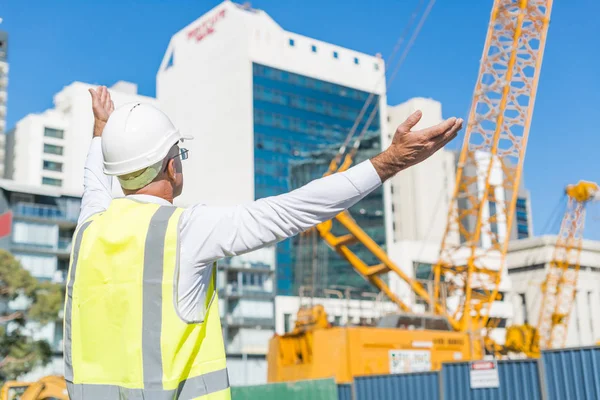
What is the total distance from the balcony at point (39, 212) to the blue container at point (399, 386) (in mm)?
38531

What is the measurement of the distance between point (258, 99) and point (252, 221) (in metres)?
77.3

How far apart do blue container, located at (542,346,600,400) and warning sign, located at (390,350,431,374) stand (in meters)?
7.79

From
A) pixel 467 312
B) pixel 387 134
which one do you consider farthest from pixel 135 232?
pixel 387 134

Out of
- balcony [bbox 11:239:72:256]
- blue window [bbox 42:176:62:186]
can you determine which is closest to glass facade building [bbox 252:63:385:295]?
blue window [bbox 42:176:62:186]

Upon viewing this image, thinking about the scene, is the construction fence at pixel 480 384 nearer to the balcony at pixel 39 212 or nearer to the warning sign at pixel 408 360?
the warning sign at pixel 408 360

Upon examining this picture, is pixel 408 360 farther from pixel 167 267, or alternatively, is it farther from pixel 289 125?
pixel 289 125

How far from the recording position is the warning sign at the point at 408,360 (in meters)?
22.1

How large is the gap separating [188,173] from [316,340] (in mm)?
58513

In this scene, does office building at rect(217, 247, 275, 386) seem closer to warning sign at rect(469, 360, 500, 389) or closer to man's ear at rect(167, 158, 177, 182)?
warning sign at rect(469, 360, 500, 389)

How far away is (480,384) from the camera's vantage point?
51.9 feet

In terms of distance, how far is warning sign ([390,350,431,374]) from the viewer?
22.1m

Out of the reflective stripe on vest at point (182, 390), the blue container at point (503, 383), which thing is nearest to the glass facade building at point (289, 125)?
the blue container at point (503, 383)

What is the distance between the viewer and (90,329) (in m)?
2.35

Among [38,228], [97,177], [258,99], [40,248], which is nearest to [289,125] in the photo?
[258,99]
